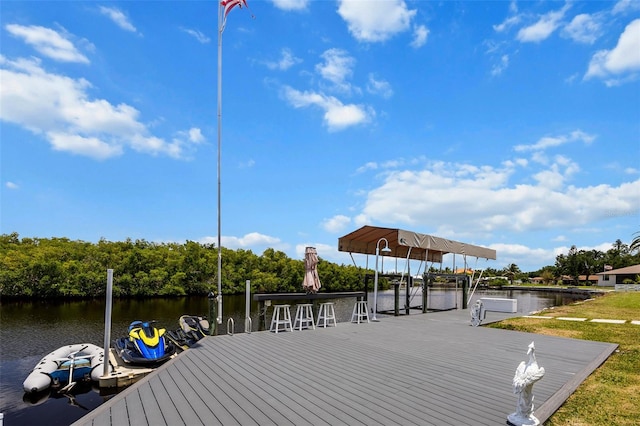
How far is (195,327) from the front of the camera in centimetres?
972

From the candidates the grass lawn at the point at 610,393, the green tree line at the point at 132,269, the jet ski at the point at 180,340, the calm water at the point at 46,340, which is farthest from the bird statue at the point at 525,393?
the green tree line at the point at 132,269

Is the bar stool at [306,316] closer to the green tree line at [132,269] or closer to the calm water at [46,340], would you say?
the calm water at [46,340]

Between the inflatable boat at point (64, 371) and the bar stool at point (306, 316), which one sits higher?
the bar stool at point (306, 316)

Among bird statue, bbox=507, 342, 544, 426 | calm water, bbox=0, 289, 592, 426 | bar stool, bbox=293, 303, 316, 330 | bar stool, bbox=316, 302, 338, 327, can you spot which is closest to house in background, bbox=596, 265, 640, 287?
calm water, bbox=0, 289, 592, 426

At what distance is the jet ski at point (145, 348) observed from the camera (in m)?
8.12

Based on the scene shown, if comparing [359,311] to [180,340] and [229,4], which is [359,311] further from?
[229,4]

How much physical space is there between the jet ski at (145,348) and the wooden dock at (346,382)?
1758mm

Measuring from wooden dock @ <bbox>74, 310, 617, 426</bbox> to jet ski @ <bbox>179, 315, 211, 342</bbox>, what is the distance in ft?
5.79

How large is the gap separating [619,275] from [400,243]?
6180 cm

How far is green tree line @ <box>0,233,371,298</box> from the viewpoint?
28.8 m

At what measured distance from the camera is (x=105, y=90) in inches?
512

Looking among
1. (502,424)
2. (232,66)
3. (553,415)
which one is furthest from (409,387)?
(232,66)

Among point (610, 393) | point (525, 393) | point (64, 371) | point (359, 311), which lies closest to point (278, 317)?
point (359, 311)

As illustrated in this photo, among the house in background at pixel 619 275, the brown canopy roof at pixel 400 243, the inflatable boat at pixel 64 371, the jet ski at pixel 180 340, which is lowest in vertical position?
the house in background at pixel 619 275
